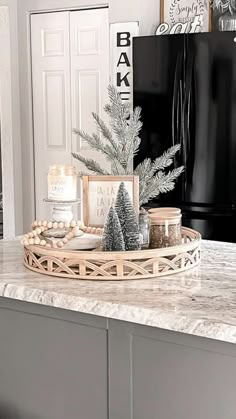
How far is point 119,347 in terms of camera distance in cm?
162

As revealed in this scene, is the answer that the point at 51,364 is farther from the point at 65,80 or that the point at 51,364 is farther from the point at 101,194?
the point at 65,80

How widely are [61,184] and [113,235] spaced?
29 cm

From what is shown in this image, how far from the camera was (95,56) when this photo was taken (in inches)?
192

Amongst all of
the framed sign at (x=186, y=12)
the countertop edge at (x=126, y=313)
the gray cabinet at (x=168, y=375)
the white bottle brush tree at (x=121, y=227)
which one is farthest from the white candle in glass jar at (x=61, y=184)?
the framed sign at (x=186, y=12)

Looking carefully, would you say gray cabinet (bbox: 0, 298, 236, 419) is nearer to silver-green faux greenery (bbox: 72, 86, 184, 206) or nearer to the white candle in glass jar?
the white candle in glass jar

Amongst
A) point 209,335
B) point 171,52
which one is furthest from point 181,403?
point 171,52

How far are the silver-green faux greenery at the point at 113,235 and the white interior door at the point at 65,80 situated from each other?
3.12 m

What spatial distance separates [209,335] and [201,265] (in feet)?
1.80

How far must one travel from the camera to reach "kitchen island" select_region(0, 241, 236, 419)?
1.50 meters

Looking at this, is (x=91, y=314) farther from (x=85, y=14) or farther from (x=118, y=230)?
(x=85, y=14)

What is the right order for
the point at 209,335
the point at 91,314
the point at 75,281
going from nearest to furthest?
the point at 209,335 < the point at 91,314 < the point at 75,281

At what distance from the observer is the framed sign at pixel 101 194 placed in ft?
6.44

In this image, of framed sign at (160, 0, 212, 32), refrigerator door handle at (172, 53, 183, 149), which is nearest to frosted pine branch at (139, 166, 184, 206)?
refrigerator door handle at (172, 53, 183, 149)

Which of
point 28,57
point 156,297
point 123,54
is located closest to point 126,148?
point 156,297
